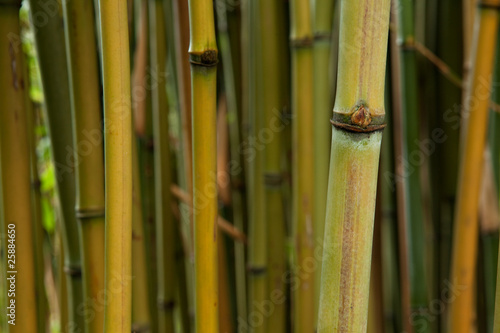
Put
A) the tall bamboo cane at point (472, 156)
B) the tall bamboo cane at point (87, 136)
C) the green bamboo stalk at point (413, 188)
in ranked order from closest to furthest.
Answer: the tall bamboo cane at point (87, 136)
the tall bamboo cane at point (472, 156)
the green bamboo stalk at point (413, 188)

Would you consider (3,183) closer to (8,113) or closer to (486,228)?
(8,113)

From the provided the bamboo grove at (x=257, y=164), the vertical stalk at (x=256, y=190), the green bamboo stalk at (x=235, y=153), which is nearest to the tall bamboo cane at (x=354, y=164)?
the bamboo grove at (x=257, y=164)

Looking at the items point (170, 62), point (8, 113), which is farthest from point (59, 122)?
point (170, 62)

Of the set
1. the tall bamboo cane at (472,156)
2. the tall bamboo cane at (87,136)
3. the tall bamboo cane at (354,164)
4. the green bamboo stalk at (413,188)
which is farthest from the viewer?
the green bamboo stalk at (413,188)

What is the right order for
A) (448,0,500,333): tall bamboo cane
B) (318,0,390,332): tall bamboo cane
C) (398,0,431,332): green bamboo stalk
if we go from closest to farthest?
1. (318,0,390,332): tall bamboo cane
2. (448,0,500,333): tall bamboo cane
3. (398,0,431,332): green bamboo stalk

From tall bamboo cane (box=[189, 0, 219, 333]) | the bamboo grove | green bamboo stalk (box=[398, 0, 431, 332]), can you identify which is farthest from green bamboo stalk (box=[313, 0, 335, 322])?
tall bamboo cane (box=[189, 0, 219, 333])

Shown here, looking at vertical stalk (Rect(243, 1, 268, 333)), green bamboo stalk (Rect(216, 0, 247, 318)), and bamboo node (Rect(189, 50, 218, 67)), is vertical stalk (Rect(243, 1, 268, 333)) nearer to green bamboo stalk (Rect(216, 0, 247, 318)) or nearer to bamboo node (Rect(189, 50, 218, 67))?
green bamboo stalk (Rect(216, 0, 247, 318))

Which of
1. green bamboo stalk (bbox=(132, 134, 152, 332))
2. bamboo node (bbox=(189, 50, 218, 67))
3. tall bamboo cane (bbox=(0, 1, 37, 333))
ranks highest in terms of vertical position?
bamboo node (bbox=(189, 50, 218, 67))

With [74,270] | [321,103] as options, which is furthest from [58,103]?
[321,103]

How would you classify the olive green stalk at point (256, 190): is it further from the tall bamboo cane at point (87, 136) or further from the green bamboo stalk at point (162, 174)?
the tall bamboo cane at point (87, 136)
